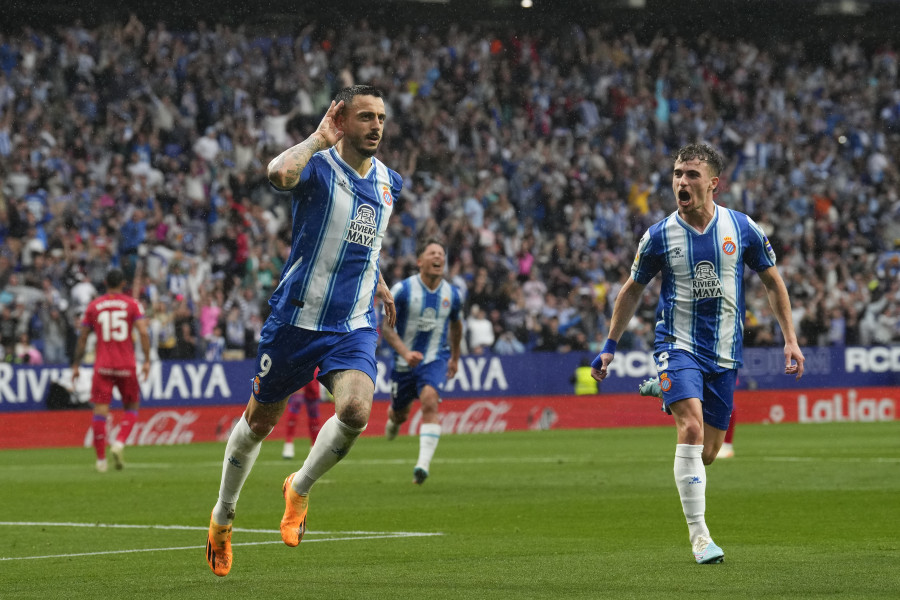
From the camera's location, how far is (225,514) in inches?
308

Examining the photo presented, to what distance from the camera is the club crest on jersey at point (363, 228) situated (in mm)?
7727

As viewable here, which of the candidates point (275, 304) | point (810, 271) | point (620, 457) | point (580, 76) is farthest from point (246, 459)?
point (580, 76)

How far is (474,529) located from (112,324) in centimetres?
865

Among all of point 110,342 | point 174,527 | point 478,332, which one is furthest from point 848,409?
point 174,527

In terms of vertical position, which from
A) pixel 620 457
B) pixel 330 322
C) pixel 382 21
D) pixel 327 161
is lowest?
pixel 620 457

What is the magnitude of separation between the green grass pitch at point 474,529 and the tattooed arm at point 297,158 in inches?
82.7

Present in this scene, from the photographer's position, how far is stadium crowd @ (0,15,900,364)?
2562cm

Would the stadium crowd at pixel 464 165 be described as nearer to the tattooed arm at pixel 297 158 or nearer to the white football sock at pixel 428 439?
the white football sock at pixel 428 439

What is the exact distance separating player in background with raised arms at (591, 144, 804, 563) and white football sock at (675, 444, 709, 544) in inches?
5.7

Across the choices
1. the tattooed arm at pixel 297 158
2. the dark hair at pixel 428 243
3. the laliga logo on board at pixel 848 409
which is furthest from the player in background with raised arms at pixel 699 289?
the laliga logo on board at pixel 848 409

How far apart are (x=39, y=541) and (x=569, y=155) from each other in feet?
79.9

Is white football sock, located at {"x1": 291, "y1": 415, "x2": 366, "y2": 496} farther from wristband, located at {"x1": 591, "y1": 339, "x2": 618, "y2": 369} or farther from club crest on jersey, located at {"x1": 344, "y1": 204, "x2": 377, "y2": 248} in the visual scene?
wristband, located at {"x1": 591, "y1": 339, "x2": 618, "y2": 369}

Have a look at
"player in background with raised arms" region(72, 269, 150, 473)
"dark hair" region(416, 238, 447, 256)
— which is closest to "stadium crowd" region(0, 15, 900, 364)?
"player in background with raised arms" region(72, 269, 150, 473)

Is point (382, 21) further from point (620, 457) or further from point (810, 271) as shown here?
point (620, 457)
